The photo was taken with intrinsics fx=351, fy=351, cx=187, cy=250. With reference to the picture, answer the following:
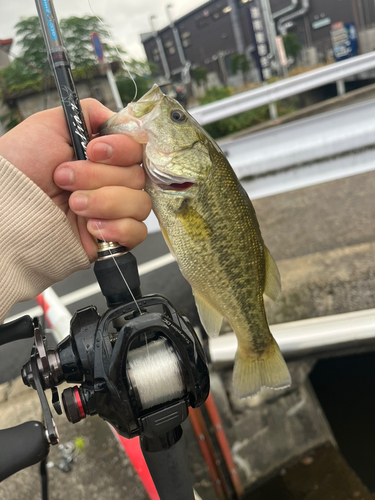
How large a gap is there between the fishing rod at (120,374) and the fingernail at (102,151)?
97 millimetres

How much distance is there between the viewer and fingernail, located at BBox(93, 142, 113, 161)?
935 millimetres

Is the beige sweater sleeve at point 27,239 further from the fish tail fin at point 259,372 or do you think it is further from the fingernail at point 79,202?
the fish tail fin at point 259,372

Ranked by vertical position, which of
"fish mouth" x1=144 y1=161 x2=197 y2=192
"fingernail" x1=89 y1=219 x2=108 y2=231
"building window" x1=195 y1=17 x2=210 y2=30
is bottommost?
"fingernail" x1=89 y1=219 x2=108 y2=231

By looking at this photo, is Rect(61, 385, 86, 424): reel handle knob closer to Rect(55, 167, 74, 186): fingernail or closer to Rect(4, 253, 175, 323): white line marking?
Rect(55, 167, 74, 186): fingernail

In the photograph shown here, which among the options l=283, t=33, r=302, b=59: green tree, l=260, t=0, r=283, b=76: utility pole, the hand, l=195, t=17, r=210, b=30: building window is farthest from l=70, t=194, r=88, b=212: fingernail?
l=195, t=17, r=210, b=30: building window

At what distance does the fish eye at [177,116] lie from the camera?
3.81 ft

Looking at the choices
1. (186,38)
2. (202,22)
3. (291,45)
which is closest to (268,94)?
(291,45)

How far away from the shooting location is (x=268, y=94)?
340 centimetres

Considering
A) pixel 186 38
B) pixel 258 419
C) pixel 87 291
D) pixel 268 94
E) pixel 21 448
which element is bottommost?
pixel 258 419

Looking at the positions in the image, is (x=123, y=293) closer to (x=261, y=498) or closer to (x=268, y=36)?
(x=261, y=498)

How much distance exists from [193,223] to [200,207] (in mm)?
59

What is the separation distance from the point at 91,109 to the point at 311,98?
17.4 metres

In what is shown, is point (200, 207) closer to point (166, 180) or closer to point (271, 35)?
point (166, 180)

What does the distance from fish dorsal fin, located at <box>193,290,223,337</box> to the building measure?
25.6 metres
